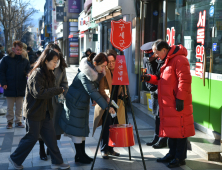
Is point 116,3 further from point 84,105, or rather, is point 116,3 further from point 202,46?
point 84,105

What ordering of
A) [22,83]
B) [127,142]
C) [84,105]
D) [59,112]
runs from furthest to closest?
[22,83] < [59,112] < [84,105] < [127,142]

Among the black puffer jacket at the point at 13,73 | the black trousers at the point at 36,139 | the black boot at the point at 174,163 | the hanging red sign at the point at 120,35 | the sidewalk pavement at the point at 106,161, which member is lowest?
the sidewalk pavement at the point at 106,161

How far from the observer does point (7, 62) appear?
646cm

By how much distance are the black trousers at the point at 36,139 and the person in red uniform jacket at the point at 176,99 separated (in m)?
1.62

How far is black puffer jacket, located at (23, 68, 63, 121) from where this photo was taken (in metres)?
3.85

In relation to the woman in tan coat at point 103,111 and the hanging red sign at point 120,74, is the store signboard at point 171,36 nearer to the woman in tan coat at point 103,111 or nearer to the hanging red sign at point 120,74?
the woman in tan coat at point 103,111

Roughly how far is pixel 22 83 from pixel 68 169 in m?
3.00

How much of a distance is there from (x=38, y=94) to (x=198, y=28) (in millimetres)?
3723

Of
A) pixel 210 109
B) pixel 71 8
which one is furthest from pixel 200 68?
pixel 71 8

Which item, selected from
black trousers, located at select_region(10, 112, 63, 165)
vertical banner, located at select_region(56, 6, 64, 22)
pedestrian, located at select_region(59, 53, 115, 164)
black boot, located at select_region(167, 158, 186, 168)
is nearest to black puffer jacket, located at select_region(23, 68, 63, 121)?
black trousers, located at select_region(10, 112, 63, 165)

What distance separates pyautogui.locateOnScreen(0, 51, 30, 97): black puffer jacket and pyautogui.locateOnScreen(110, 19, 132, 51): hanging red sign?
A: 3.09 metres

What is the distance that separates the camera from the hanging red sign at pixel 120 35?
4203 millimetres

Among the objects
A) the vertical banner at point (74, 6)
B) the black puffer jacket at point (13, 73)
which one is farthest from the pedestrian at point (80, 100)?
the vertical banner at point (74, 6)

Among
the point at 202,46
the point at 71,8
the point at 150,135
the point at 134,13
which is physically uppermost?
the point at 71,8
